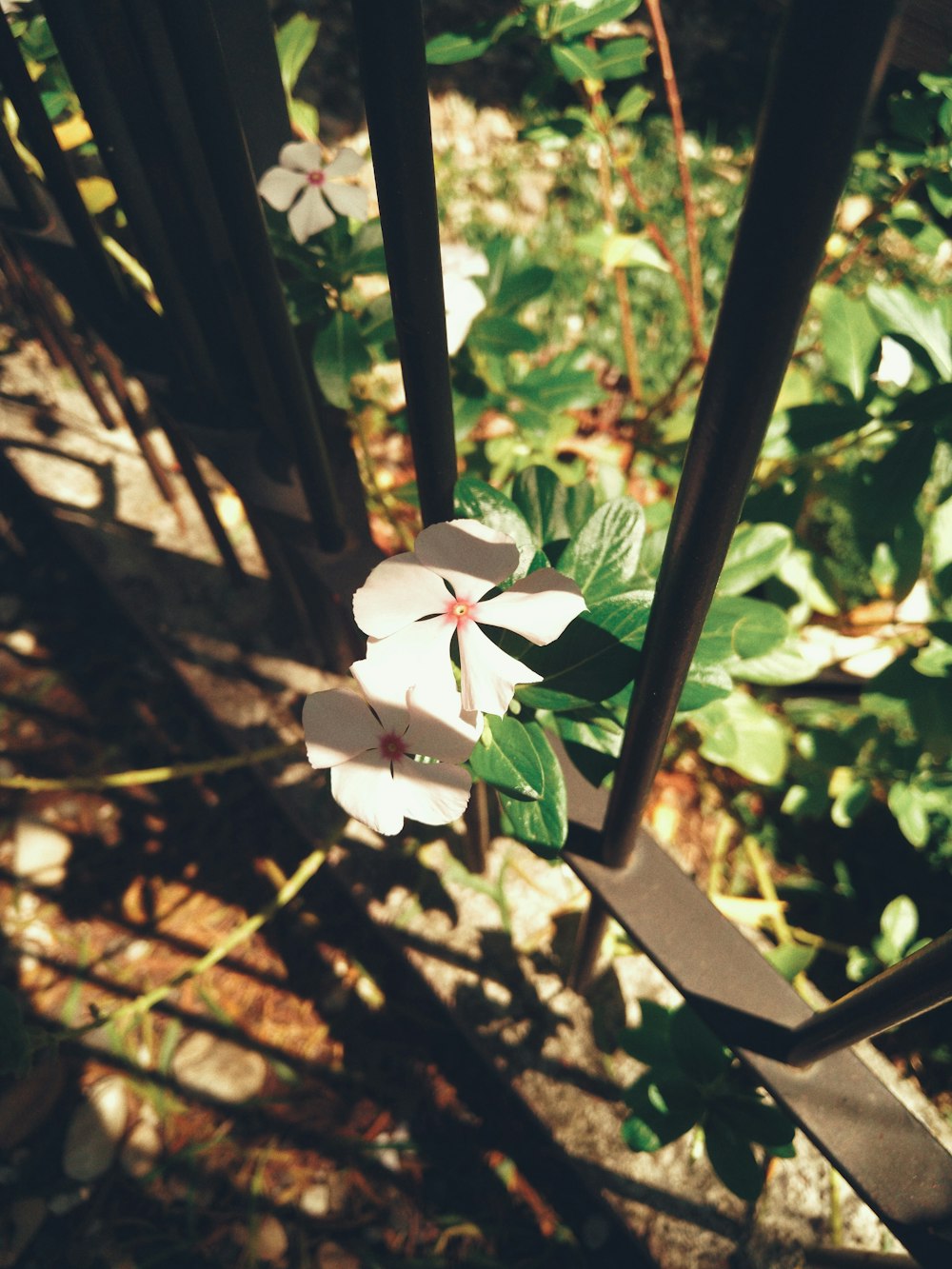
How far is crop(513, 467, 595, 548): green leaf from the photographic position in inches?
33.5

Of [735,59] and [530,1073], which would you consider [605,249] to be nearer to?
[530,1073]

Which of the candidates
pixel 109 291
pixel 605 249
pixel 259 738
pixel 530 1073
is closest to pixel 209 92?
Answer: pixel 109 291

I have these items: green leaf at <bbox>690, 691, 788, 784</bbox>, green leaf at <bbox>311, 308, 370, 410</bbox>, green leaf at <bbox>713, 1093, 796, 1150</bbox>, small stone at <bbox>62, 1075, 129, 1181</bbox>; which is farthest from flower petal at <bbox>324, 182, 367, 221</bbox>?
small stone at <bbox>62, 1075, 129, 1181</bbox>

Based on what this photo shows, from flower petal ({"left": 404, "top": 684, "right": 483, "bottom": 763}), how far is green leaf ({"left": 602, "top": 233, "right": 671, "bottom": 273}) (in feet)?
3.74

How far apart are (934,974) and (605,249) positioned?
4.27 feet

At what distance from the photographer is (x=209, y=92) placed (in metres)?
0.68

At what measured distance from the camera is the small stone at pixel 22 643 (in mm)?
1971

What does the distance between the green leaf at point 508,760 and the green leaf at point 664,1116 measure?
0.61 metres

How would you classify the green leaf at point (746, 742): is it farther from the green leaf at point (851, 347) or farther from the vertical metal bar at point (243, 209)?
the vertical metal bar at point (243, 209)

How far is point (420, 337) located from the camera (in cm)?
66

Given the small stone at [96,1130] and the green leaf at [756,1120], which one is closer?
the green leaf at [756,1120]

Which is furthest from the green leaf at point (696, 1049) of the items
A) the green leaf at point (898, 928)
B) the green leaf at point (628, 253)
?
the green leaf at point (628, 253)

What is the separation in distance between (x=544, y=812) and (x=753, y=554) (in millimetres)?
657

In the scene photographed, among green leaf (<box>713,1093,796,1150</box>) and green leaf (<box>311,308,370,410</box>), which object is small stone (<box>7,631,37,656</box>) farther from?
green leaf (<box>713,1093,796,1150</box>)
